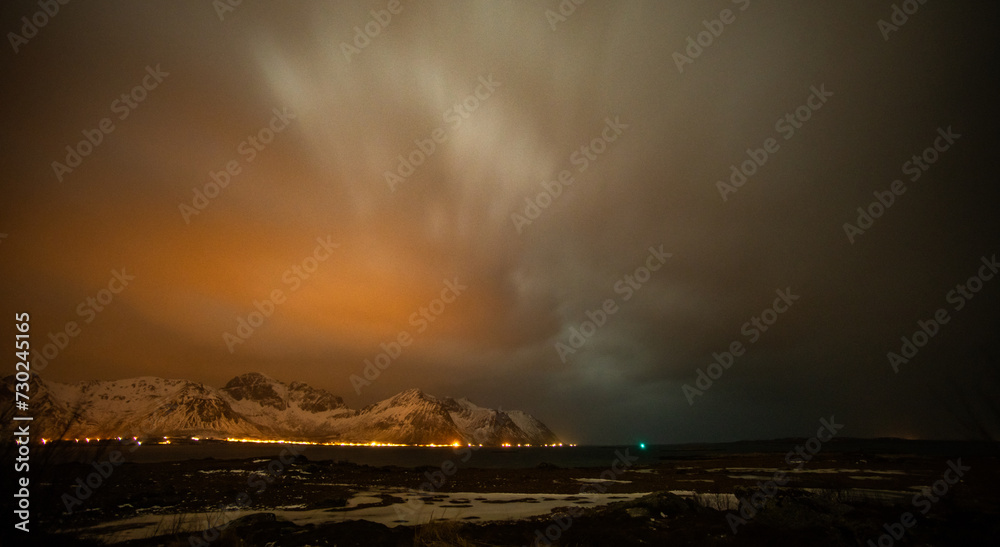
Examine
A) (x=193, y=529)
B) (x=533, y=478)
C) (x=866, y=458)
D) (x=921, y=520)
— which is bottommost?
(x=193, y=529)

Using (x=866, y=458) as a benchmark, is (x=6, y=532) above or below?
below

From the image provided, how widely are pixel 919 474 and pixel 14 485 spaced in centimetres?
5395

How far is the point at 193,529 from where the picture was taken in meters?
16.9

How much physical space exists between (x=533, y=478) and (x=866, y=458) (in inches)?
1783

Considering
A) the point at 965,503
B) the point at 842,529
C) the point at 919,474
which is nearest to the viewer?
the point at 842,529

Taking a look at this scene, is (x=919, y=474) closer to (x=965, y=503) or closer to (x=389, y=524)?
(x=965, y=503)

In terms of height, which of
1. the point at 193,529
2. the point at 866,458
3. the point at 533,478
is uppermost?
the point at 866,458

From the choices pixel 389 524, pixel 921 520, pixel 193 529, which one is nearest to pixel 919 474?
pixel 921 520

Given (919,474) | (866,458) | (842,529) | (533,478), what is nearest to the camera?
(842,529)

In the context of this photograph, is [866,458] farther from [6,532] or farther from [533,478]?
[6,532]

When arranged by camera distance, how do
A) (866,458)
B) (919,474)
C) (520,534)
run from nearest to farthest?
(520,534), (919,474), (866,458)

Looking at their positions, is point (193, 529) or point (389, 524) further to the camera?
point (389, 524)

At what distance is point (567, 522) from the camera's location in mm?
18016

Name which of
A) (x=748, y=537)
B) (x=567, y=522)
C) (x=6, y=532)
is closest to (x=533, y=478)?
(x=567, y=522)
